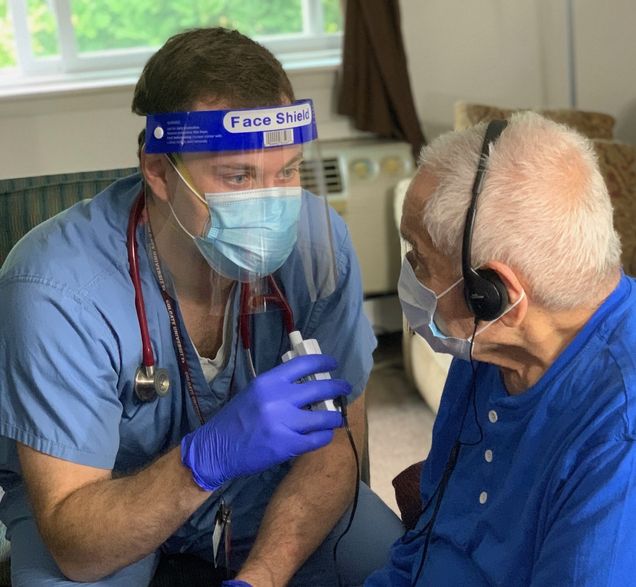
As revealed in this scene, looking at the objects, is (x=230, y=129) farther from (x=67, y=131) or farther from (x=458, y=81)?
(x=458, y=81)

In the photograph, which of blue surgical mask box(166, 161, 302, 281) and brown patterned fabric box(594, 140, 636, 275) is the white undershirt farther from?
brown patterned fabric box(594, 140, 636, 275)

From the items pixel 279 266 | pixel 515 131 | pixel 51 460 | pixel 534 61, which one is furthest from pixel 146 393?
pixel 534 61

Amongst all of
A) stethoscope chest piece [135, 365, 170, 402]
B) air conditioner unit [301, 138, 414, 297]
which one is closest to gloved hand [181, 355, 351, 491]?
stethoscope chest piece [135, 365, 170, 402]

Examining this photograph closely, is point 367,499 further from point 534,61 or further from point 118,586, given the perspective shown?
point 534,61

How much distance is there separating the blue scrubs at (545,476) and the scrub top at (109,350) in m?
0.27

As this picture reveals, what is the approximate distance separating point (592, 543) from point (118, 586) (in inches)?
30.2

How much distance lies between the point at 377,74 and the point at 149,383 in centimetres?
202

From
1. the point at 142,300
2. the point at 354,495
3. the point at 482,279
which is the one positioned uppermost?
the point at 482,279

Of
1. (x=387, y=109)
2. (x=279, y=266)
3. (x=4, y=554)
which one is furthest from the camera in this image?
(x=387, y=109)

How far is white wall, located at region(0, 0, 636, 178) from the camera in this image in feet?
10.2

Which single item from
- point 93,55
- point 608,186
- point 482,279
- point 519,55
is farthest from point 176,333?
point 519,55

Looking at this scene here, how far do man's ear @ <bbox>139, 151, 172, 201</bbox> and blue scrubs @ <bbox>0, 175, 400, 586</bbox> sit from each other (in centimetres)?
9

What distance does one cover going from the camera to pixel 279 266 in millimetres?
1425

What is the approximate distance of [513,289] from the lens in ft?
3.58
